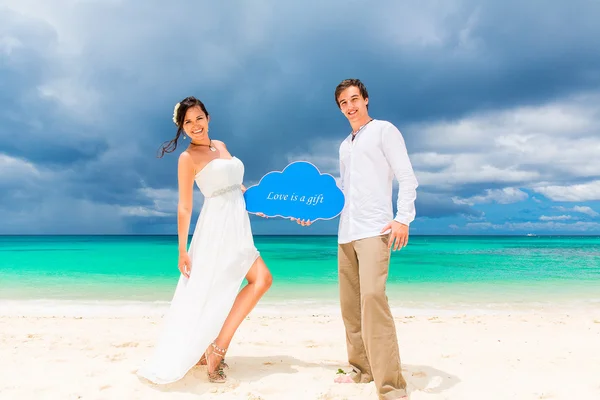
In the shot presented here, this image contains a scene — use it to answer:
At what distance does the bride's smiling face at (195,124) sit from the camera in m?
3.43

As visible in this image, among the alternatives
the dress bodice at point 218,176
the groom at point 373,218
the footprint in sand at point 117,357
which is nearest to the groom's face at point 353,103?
the groom at point 373,218

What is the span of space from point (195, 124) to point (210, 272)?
1160 millimetres

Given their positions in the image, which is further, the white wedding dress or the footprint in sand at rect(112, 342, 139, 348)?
the footprint in sand at rect(112, 342, 139, 348)

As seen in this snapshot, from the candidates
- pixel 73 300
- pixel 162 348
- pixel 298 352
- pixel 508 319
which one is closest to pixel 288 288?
pixel 73 300

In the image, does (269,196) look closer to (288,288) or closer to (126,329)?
(126,329)

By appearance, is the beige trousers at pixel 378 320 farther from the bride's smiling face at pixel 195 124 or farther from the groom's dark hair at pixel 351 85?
the bride's smiling face at pixel 195 124

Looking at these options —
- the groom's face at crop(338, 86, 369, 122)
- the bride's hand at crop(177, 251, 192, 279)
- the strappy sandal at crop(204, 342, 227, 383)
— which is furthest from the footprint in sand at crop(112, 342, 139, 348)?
the groom's face at crop(338, 86, 369, 122)

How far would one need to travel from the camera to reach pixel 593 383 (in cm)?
362

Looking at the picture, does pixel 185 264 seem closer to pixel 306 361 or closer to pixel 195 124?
pixel 195 124

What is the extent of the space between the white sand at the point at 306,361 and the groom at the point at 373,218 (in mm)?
445

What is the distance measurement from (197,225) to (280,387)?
1.42 meters

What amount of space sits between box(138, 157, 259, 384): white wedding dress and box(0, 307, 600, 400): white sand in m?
0.32

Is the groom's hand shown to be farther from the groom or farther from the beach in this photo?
the beach

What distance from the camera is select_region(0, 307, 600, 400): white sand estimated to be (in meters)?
3.36
